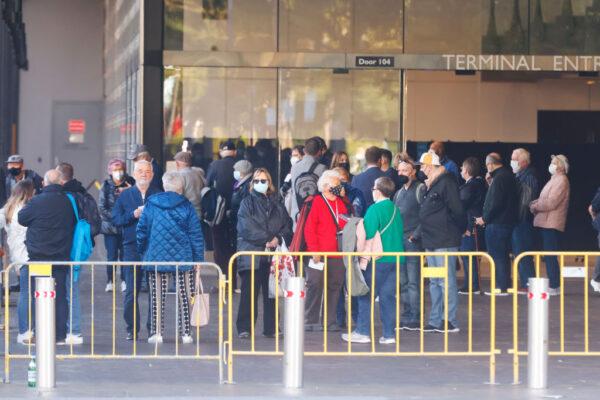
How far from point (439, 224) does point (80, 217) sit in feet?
11.6

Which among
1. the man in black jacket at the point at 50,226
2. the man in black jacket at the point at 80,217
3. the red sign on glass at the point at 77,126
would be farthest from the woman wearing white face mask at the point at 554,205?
the red sign on glass at the point at 77,126

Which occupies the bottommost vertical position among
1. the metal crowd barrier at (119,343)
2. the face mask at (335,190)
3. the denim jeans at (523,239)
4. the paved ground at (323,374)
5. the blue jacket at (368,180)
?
the paved ground at (323,374)

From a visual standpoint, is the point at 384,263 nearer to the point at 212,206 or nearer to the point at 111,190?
the point at 212,206

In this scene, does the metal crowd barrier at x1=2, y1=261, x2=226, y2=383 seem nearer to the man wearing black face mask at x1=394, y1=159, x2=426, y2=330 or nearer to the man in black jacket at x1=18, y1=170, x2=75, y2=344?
the man in black jacket at x1=18, y1=170, x2=75, y2=344

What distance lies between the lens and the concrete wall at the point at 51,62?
3997 centimetres

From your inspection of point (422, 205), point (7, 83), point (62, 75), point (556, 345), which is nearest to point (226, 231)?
point (422, 205)

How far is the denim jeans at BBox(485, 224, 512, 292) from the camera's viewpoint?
694 inches

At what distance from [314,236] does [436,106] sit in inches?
349

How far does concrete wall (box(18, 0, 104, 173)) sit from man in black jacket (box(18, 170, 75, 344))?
26582mm

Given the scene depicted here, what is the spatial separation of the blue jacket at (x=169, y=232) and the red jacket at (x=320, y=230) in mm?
1086

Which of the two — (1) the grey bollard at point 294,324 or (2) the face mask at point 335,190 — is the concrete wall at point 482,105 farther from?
(1) the grey bollard at point 294,324

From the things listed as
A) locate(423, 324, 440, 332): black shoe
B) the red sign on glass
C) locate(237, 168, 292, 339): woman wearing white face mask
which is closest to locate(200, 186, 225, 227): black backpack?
locate(237, 168, 292, 339): woman wearing white face mask

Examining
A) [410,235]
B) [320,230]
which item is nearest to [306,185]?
[410,235]

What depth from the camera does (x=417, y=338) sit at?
14211 mm
